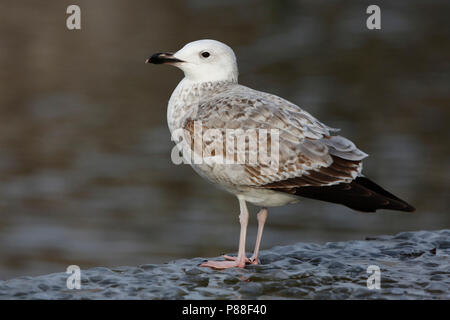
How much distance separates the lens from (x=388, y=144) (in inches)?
598

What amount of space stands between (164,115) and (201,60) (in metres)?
8.65

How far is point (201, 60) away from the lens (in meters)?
8.16

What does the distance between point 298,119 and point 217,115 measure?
0.75 meters

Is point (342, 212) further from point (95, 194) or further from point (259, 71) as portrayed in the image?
point (259, 71)

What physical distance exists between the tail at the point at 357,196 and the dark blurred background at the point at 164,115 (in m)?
3.78

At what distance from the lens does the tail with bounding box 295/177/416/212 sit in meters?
7.19

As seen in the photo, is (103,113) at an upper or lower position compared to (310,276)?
upper

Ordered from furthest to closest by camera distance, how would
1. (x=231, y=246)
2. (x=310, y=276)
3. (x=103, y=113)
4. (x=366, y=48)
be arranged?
1. (x=366, y=48)
2. (x=103, y=113)
3. (x=231, y=246)
4. (x=310, y=276)

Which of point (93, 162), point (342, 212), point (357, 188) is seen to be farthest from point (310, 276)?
point (93, 162)

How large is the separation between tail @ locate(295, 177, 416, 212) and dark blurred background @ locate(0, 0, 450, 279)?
3782 mm
